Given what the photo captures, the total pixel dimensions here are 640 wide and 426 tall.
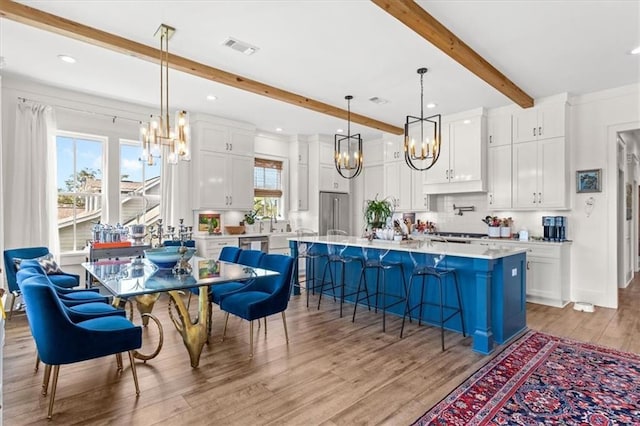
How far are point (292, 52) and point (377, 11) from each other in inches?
43.1

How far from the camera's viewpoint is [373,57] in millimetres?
3898

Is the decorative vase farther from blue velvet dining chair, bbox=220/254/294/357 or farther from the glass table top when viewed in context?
the glass table top

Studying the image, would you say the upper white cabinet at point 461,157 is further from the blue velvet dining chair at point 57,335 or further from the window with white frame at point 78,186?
the window with white frame at point 78,186

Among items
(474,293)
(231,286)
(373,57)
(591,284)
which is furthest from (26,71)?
(591,284)

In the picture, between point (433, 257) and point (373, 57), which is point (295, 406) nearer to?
point (433, 257)

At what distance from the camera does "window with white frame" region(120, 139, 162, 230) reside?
5.65 meters

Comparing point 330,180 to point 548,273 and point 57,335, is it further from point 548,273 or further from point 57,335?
point 57,335

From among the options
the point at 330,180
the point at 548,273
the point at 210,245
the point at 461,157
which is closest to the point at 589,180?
the point at 548,273

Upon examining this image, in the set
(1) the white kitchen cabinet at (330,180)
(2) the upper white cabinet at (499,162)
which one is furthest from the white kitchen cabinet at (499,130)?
(1) the white kitchen cabinet at (330,180)

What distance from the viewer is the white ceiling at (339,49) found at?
9.87 ft

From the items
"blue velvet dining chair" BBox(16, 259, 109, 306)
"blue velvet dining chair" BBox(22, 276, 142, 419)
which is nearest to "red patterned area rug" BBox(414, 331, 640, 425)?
"blue velvet dining chair" BBox(22, 276, 142, 419)

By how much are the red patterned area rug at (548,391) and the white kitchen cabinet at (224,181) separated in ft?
15.9

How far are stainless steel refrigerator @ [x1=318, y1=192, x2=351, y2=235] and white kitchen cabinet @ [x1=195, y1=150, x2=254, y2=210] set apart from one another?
170 centimetres

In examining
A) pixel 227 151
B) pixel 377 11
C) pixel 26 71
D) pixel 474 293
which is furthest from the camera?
pixel 227 151
